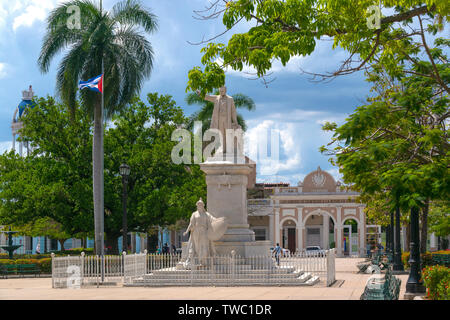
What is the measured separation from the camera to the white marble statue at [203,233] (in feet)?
66.2

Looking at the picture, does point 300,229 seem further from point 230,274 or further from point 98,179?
point 230,274

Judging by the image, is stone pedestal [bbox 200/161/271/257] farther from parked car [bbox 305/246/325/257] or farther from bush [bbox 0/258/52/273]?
bush [bbox 0/258/52/273]

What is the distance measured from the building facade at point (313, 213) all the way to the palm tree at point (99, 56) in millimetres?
29869

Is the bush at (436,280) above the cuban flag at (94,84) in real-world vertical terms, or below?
below

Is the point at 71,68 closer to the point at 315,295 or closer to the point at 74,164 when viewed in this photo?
the point at 74,164

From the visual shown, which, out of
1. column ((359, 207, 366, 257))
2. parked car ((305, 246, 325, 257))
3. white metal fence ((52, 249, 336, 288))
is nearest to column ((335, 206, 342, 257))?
column ((359, 207, 366, 257))

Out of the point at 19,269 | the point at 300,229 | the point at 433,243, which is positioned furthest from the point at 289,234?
the point at 19,269

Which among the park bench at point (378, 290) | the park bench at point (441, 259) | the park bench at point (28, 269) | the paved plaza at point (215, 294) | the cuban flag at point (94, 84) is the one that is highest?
the cuban flag at point (94, 84)

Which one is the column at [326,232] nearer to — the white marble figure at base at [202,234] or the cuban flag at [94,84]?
the cuban flag at [94,84]

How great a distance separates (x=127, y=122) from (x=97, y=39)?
22.7 feet

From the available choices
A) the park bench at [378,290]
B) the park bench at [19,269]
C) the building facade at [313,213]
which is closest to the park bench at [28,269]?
the park bench at [19,269]

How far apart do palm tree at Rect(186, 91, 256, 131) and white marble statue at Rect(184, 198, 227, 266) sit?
19.7 meters

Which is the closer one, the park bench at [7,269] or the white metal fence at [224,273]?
the white metal fence at [224,273]

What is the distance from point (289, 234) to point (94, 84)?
3918 centimetres
